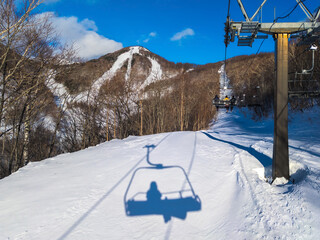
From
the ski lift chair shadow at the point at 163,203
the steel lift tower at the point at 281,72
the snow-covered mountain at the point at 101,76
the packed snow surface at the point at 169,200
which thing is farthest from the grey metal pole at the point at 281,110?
the snow-covered mountain at the point at 101,76

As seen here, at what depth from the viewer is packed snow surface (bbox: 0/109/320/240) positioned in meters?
4.18

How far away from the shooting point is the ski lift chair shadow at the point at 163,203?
5.12 m

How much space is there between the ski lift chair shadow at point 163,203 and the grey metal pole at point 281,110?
8.74ft

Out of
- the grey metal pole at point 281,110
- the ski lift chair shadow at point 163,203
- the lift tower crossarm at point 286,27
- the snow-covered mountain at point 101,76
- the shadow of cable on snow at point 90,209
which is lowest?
the ski lift chair shadow at point 163,203

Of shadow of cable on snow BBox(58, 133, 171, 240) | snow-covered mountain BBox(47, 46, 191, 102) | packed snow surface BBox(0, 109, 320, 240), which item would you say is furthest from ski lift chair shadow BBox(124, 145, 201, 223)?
snow-covered mountain BBox(47, 46, 191, 102)

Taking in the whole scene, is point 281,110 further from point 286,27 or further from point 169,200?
point 169,200

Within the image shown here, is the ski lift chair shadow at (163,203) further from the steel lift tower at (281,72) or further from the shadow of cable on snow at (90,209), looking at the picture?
the steel lift tower at (281,72)

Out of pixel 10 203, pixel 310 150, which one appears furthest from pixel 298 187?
pixel 10 203

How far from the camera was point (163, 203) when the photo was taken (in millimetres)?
5590

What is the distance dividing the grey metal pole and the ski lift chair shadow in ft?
8.74

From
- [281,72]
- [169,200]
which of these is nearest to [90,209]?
[169,200]

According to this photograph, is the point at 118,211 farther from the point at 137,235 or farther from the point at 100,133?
the point at 100,133

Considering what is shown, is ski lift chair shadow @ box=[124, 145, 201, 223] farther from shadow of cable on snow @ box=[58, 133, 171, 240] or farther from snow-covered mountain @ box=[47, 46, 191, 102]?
snow-covered mountain @ box=[47, 46, 191, 102]

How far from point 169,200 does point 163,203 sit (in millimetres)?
240
